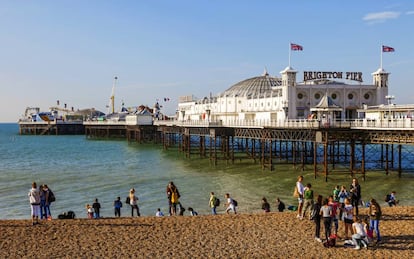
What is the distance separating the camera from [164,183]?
3669cm

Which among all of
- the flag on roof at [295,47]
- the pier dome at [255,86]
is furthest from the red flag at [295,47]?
the pier dome at [255,86]

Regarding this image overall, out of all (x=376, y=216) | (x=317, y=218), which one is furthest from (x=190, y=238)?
(x=376, y=216)

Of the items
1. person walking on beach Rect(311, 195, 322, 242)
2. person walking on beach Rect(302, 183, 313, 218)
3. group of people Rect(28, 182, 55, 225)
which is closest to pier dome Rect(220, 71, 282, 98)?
group of people Rect(28, 182, 55, 225)

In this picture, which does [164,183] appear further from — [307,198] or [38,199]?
[307,198]

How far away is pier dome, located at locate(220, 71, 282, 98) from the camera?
80.1 metres

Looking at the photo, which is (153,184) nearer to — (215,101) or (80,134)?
(215,101)

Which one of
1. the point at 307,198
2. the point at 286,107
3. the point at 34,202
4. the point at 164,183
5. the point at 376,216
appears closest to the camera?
the point at 376,216

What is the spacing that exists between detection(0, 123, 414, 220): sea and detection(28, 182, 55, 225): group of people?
621 cm

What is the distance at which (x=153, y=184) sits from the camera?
3644 centimetres

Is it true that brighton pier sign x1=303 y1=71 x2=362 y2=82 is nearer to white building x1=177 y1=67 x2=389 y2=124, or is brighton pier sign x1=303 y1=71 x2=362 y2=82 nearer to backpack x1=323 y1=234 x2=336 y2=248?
white building x1=177 y1=67 x2=389 y2=124

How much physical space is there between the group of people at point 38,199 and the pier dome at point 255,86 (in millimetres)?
61417

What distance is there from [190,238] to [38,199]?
5905mm

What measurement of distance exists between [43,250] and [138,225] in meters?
3.72

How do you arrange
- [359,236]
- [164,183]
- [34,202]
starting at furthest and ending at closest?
[164,183] < [34,202] < [359,236]
